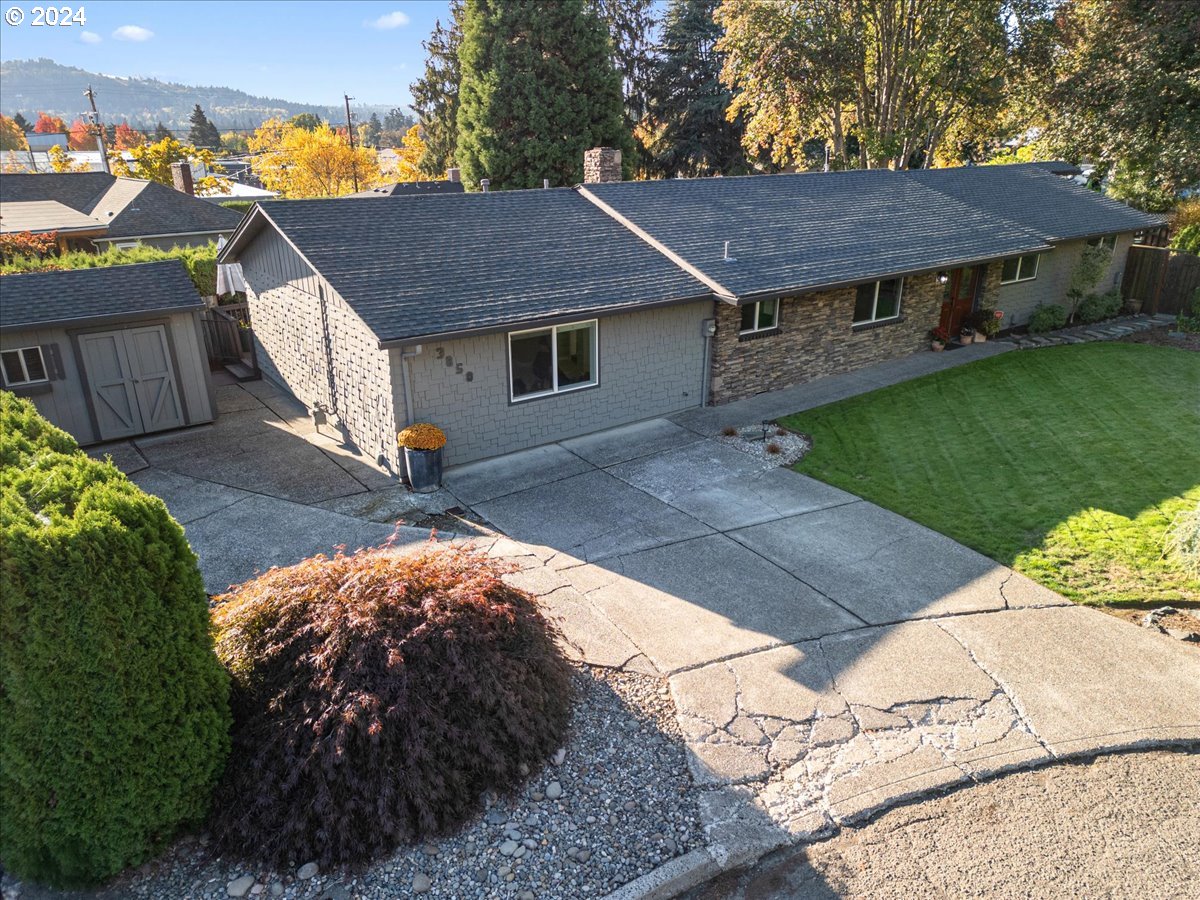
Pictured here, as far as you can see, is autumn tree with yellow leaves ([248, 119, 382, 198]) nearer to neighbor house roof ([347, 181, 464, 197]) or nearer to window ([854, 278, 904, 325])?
neighbor house roof ([347, 181, 464, 197])

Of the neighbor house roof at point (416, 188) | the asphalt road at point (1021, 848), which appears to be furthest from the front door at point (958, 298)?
the neighbor house roof at point (416, 188)

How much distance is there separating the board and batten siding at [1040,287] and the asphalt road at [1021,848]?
50.6ft

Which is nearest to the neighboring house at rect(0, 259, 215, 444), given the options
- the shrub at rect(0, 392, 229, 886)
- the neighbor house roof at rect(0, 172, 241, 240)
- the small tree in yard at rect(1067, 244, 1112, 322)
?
the shrub at rect(0, 392, 229, 886)

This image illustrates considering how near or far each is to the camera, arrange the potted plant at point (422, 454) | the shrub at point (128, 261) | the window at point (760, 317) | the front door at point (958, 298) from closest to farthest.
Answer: the potted plant at point (422, 454) → the window at point (760, 317) → the shrub at point (128, 261) → the front door at point (958, 298)

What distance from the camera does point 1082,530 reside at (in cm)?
960

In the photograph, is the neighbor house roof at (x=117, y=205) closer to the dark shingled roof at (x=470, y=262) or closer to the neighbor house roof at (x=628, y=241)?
the neighbor house roof at (x=628, y=241)

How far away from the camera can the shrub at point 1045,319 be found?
1950 centimetres

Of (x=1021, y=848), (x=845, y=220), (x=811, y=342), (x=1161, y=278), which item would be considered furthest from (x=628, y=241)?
(x=1161, y=278)

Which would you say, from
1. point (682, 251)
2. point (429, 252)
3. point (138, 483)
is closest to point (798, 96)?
point (682, 251)

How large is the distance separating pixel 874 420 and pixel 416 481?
27.2ft

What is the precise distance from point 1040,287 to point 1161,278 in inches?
179

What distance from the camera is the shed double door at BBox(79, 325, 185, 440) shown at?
12336 mm

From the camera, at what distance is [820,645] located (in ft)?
24.2

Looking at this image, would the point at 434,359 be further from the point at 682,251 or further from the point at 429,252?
the point at 682,251
